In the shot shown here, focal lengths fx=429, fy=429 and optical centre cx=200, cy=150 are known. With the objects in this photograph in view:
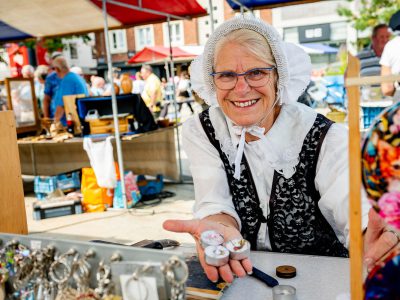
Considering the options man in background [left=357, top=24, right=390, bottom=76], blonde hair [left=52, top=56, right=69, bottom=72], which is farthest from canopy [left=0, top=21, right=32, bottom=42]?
man in background [left=357, top=24, right=390, bottom=76]

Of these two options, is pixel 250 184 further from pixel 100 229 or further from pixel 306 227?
pixel 100 229

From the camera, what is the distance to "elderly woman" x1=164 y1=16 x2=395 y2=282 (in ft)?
4.91

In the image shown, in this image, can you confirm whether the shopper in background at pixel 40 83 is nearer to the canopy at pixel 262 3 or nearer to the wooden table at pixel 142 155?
the wooden table at pixel 142 155

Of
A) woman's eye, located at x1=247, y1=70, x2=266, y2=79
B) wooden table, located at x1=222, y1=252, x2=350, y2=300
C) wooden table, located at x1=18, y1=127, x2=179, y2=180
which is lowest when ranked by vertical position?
wooden table, located at x1=18, y1=127, x2=179, y2=180

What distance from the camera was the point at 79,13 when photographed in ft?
17.9

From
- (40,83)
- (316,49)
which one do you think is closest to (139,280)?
(40,83)

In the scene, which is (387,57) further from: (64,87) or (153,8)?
(64,87)

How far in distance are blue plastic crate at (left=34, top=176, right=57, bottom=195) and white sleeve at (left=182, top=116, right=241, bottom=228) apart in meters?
3.96

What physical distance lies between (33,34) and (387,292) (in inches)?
285

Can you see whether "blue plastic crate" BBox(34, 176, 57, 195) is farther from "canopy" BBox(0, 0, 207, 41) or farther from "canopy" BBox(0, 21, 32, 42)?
"canopy" BBox(0, 21, 32, 42)

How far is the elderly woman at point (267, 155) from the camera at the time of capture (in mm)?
1496

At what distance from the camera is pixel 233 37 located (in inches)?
59.6

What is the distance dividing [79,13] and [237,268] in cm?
510

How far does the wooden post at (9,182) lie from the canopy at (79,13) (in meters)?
A: 3.52
